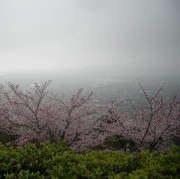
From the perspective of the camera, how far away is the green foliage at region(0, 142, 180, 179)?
21.8ft

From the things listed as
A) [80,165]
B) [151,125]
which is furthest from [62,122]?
[80,165]

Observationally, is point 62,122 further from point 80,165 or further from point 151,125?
point 80,165

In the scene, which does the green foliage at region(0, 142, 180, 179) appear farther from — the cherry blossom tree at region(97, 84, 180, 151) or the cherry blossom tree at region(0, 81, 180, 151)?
the cherry blossom tree at region(97, 84, 180, 151)

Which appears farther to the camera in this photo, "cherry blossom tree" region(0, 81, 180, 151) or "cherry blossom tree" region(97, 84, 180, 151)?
"cherry blossom tree" region(97, 84, 180, 151)

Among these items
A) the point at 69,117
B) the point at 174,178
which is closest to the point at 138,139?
the point at 69,117

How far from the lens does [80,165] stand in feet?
23.1

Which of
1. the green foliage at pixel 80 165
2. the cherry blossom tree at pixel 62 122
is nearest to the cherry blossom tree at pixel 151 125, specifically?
the cherry blossom tree at pixel 62 122

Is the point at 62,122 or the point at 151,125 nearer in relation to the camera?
the point at 62,122

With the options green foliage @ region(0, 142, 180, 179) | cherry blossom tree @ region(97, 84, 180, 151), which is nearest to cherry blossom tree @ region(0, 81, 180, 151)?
cherry blossom tree @ region(97, 84, 180, 151)

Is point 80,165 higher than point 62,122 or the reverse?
higher

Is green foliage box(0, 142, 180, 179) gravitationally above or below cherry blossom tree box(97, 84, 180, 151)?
above

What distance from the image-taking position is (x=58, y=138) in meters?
16.9

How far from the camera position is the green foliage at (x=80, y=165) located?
262 inches

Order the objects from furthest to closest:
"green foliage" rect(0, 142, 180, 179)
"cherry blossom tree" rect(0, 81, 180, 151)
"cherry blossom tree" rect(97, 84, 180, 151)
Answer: "cherry blossom tree" rect(97, 84, 180, 151), "cherry blossom tree" rect(0, 81, 180, 151), "green foliage" rect(0, 142, 180, 179)
